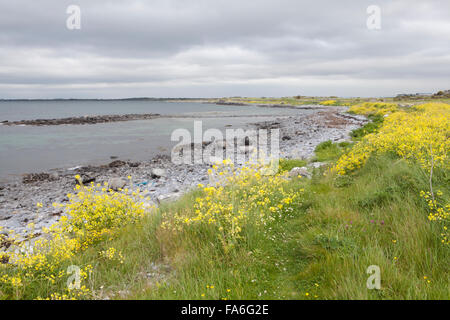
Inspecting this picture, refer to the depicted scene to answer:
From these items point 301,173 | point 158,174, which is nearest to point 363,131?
point 301,173

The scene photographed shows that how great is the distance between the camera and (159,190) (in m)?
12.7

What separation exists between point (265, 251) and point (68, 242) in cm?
373

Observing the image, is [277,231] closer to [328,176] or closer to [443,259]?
[443,259]

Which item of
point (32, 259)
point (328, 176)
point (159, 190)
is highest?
point (328, 176)

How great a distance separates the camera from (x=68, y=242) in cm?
449

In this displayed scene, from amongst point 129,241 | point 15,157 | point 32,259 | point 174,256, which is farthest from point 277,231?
point 15,157

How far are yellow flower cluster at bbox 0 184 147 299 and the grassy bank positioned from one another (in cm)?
3

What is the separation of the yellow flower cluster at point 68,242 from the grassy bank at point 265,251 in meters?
0.03

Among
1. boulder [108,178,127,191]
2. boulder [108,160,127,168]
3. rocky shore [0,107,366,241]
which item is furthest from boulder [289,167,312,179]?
boulder [108,160,127,168]

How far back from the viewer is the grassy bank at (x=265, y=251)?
3465 millimetres

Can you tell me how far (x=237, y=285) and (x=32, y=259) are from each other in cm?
344

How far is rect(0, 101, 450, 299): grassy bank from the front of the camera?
3465mm

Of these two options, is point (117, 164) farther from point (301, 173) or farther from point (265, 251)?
point (265, 251)

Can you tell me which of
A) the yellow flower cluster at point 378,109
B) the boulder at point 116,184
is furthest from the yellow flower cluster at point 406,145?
the yellow flower cluster at point 378,109
